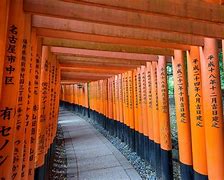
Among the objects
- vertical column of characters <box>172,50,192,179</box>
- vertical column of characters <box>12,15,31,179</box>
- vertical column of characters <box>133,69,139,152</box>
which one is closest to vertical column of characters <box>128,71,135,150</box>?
vertical column of characters <box>133,69,139,152</box>

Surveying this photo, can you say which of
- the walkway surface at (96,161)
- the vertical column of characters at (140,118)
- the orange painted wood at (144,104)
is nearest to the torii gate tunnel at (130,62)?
the orange painted wood at (144,104)

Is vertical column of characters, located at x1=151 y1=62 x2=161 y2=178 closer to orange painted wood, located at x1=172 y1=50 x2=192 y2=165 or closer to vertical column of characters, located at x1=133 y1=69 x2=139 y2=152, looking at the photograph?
orange painted wood, located at x1=172 y1=50 x2=192 y2=165

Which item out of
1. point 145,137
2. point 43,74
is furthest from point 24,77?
point 145,137

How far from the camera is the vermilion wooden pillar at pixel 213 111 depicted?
3791mm

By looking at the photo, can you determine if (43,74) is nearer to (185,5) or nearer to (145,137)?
(185,5)

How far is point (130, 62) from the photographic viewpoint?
716 centimetres

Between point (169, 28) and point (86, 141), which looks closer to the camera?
point (169, 28)

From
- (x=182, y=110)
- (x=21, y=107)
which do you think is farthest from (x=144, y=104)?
(x=21, y=107)

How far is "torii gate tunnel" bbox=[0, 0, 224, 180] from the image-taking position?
7.53ft

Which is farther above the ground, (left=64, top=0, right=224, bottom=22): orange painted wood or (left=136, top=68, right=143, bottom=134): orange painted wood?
(left=64, top=0, right=224, bottom=22): orange painted wood

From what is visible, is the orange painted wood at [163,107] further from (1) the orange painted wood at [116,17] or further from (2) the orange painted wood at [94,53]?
(1) the orange painted wood at [116,17]

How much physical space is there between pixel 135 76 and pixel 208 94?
4724 millimetres

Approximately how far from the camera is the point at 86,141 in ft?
37.3

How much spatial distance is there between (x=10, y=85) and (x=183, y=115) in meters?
3.87
